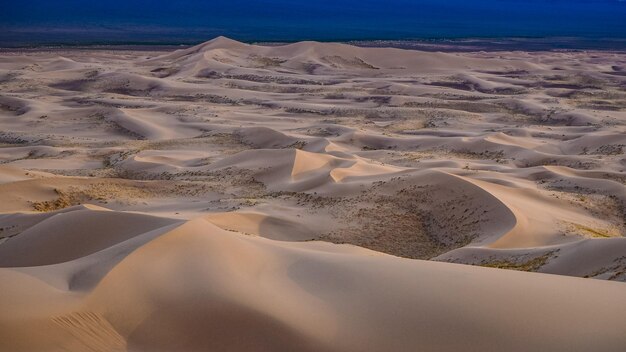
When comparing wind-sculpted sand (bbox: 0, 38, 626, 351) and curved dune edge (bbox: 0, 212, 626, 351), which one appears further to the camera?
wind-sculpted sand (bbox: 0, 38, 626, 351)

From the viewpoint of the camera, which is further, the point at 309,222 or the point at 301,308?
the point at 309,222

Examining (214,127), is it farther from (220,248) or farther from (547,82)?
(547,82)

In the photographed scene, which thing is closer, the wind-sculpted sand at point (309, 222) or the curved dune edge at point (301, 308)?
the curved dune edge at point (301, 308)

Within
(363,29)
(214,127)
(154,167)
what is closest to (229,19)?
(363,29)
